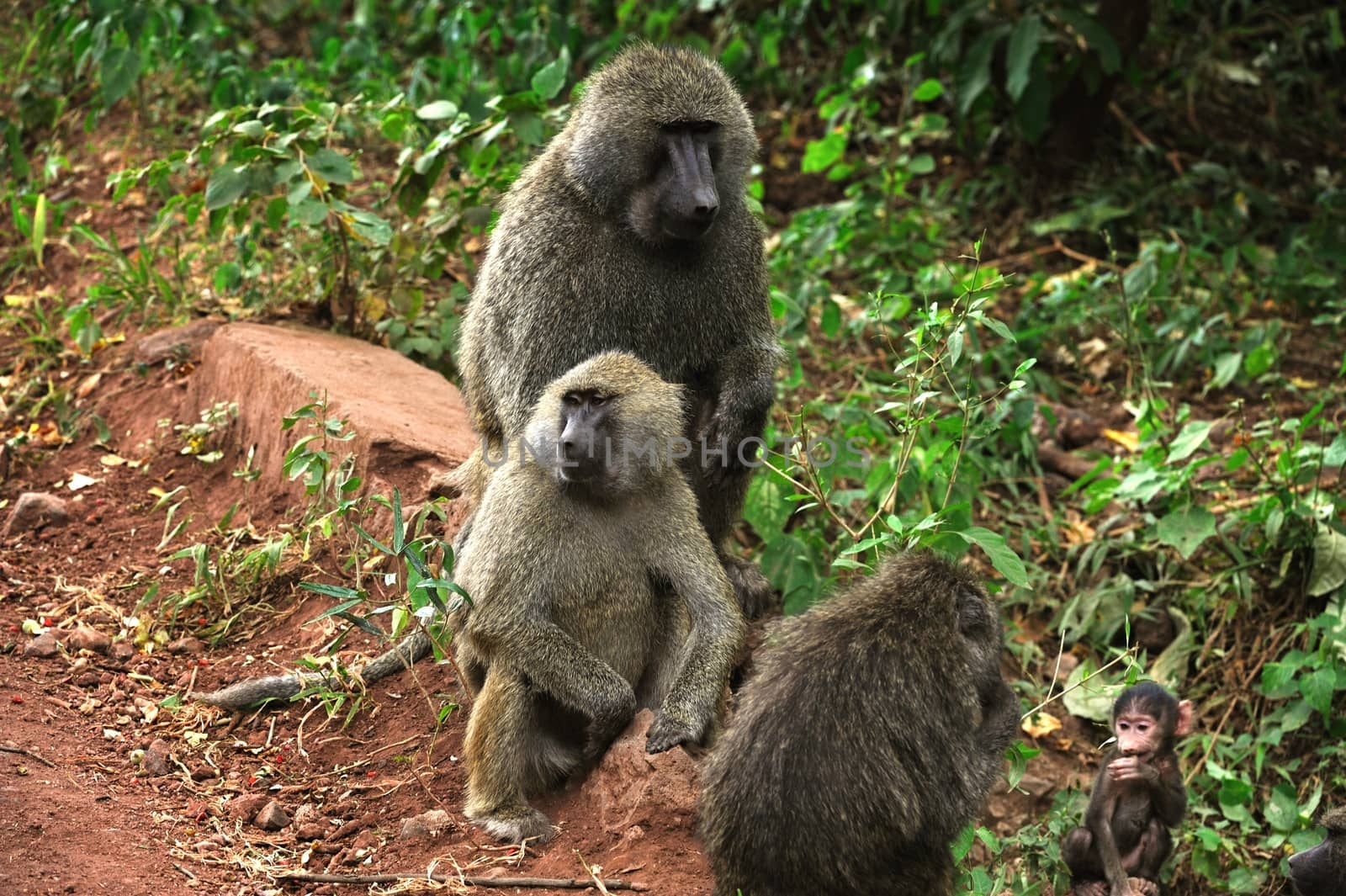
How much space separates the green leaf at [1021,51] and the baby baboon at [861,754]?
4.09m

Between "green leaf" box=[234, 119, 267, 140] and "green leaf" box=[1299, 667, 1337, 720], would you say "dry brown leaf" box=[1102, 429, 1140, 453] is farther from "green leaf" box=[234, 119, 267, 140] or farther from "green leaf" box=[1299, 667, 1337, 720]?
"green leaf" box=[234, 119, 267, 140]

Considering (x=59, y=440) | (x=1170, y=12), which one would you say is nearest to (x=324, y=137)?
(x=59, y=440)

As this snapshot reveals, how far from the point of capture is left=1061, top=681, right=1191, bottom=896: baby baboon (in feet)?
11.6

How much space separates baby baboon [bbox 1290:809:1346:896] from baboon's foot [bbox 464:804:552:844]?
5.83 ft

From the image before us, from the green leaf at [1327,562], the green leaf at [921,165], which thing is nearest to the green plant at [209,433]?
the green leaf at [921,165]

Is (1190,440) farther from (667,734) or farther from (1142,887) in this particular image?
(667,734)

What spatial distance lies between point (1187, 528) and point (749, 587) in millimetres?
1465

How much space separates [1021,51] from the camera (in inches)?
258

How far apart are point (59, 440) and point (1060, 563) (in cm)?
345

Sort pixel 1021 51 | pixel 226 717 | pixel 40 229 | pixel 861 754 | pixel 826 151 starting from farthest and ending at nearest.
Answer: pixel 1021 51
pixel 826 151
pixel 40 229
pixel 226 717
pixel 861 754

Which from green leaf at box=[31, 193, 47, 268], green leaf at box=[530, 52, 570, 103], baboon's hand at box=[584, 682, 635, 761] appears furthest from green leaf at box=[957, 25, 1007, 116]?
baboon's hand at box=[584, 682, 635, 761]

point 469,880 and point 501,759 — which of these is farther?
point 501,759

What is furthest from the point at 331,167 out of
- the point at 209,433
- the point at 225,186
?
the point at 209,433

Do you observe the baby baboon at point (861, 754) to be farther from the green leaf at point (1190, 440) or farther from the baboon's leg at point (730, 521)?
the green leaf at point (1190, 440)
